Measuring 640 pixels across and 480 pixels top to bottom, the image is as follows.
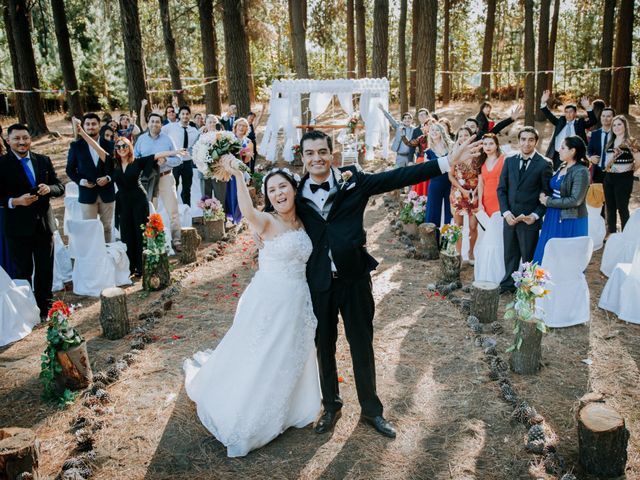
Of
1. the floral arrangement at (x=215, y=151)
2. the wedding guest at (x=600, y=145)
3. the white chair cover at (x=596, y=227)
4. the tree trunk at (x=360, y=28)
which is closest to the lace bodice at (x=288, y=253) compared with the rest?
the floral arrangement at (x=215, y=151)

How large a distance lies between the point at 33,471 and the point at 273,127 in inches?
548

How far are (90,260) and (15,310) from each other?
140 centimetres

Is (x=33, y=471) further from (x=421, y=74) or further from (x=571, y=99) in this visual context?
(x=571, y=99)

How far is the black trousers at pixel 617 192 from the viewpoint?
26.9 ft

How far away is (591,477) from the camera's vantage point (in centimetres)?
361

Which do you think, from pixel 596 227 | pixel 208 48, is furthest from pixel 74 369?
pixel 208 48

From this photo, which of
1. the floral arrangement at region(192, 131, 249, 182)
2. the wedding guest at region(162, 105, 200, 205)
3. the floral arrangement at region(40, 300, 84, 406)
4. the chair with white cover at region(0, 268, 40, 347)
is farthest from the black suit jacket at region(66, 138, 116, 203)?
the floral arrangement at region(192, 131, 249, 182)

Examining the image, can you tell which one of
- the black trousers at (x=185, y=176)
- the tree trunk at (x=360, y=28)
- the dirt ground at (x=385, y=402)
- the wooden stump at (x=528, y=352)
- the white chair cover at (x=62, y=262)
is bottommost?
the dirt ground at (x=385, y=402)

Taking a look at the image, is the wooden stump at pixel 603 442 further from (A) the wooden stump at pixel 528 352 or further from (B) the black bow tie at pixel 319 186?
(B) the black bow tie at pixel 319 186

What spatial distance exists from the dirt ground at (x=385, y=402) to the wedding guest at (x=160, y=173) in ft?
6.36

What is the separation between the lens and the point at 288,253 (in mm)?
3803

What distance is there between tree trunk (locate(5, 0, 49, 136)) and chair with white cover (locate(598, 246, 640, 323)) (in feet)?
59.0

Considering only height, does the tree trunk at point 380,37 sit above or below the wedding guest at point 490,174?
above

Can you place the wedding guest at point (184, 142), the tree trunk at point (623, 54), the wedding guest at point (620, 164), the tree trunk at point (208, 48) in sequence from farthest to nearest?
the tree trunk at point (208, 48) < the tree trunk at point (623, 54) < the wedding guest at point (184, 142) < the wedding guest at point (620, 164)
